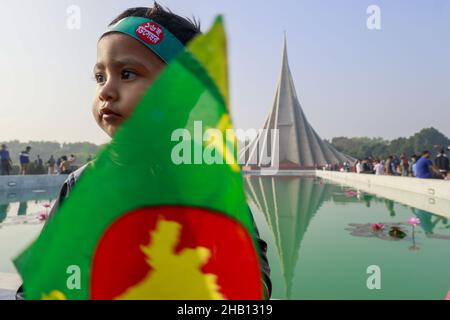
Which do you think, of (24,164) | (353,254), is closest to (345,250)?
(353,254)

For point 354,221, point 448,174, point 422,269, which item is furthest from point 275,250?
point 448,174

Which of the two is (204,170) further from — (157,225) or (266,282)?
(266,282)

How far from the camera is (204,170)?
0.81 ft

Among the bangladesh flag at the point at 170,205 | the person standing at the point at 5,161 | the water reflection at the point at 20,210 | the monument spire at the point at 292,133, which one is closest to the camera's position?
the bangladesh flag at the point at 170,205

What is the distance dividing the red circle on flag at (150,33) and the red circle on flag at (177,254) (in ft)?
0.84

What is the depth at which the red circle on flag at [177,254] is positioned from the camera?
25 centimetres

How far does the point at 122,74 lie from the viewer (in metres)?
0.43

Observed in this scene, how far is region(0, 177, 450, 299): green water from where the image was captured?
5.15ft

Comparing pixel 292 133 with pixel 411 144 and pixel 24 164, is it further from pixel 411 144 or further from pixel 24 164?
pixel 24 164

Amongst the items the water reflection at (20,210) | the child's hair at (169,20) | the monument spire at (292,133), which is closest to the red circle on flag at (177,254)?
the child's hair at (169,20)

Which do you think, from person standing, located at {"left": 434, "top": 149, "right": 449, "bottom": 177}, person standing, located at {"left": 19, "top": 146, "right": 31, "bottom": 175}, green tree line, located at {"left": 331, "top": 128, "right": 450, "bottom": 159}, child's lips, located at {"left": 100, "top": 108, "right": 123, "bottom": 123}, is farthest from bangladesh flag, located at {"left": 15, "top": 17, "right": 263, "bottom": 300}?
green tree line, located at {"left": 331, "top": 128, "right": 450, "bottom": 159}

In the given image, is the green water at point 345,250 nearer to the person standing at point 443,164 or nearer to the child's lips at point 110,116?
the child's lips at point 110,116
